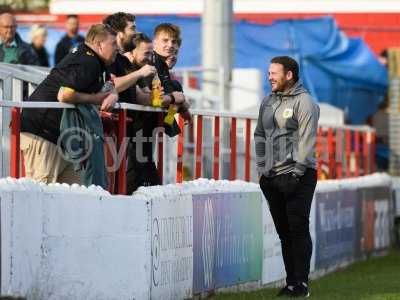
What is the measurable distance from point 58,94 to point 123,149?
84cm

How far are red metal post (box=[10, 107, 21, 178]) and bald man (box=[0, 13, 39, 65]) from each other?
17.8 feet

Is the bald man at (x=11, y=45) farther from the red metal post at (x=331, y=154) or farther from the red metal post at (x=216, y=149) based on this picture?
the red metal post at (x=331, y=154)

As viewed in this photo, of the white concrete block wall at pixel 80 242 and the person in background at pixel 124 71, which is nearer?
the white concrete block wall at pixel 80 242

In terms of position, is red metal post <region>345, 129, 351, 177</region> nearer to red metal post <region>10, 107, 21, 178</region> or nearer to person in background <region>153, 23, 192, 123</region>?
person in background <region>153, 23, 192, 123</region>

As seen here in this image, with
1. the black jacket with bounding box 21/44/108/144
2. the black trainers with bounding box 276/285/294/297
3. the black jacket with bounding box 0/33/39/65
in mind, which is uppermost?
the black jacket with bounding box 0/33/39/65

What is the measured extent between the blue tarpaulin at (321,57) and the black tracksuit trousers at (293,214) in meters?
16.6

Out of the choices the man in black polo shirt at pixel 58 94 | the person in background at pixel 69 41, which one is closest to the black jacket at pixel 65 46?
the person in background at pixel 69 41

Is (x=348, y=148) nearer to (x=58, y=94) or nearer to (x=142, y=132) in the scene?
(x=142, y=132)

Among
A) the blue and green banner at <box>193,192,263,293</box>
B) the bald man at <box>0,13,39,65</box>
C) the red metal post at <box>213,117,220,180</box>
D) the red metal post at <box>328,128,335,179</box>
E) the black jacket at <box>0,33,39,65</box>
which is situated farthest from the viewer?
the red metal post at <box>328,128,335,179</box>

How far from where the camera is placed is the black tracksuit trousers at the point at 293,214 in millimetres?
11180

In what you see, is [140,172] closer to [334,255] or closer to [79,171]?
[79,171]

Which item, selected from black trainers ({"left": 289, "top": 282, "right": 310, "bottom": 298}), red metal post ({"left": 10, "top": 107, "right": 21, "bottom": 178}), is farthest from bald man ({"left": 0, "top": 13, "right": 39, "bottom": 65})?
red metal post ({"left": 10, "top": 107, "right": 21, "bottom": 178})

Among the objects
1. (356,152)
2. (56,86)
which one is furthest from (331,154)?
(56,86)

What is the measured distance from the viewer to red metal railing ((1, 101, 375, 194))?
407 inches
